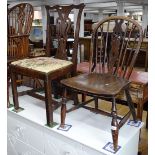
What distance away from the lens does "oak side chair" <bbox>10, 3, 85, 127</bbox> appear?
1.68 metres

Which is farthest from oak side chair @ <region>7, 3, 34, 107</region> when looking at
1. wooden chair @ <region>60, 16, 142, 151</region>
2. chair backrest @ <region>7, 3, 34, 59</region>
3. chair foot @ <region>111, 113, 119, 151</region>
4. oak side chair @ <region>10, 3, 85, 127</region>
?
chair foot @ <region>111, 113, 119, 151</region>

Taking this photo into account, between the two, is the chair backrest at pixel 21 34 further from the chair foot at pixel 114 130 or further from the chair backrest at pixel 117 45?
the chair foot at pixel 114 130

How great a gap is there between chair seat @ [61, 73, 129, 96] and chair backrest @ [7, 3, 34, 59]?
90cm

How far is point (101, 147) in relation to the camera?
1.43 metres

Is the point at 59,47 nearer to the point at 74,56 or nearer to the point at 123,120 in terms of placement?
the point at 74,56

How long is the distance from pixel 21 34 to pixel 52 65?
0.76 meters

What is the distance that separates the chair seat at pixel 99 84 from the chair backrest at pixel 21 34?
90 centimetres

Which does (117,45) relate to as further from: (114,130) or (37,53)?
(37,53)

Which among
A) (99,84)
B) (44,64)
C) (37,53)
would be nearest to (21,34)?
(44,64)

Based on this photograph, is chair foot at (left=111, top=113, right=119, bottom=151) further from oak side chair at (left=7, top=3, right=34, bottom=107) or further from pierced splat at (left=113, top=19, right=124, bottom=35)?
oak side chair at (left=7, top=3, right=34, bottom=107)

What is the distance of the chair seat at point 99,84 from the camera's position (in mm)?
1394

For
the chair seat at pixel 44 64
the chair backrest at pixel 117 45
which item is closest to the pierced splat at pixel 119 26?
the chair backrest at pixel 117 45

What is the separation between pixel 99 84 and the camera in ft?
4.98
